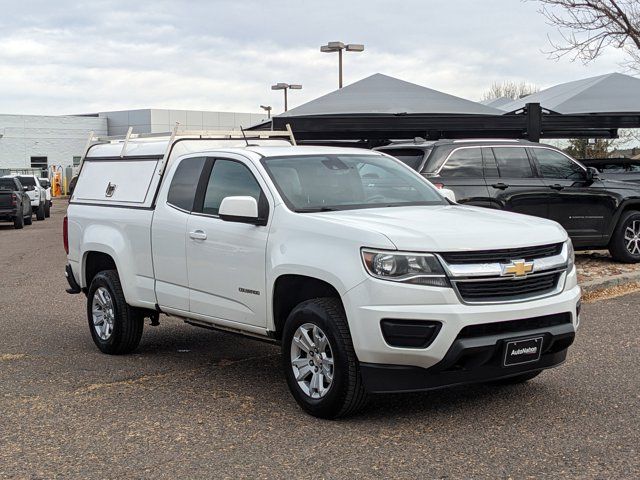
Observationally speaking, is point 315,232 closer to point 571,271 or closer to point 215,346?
point 571,271

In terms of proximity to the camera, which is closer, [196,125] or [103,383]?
[103,383]

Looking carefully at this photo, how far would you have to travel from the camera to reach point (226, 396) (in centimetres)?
647

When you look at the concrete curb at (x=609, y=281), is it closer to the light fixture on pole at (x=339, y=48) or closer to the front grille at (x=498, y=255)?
the front grille at (x=498, y=255)

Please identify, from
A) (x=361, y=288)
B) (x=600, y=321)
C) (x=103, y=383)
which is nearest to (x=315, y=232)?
(x=361, y=288)

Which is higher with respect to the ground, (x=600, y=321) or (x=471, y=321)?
(x=471, y=321)

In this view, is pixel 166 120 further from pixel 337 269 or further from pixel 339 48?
pixel 337 269

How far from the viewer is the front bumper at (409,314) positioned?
206 inches

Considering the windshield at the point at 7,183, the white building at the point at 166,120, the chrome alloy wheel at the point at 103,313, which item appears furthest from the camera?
the white building at the point at 166,120

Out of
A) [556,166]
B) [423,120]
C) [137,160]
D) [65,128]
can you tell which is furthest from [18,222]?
[65,128]

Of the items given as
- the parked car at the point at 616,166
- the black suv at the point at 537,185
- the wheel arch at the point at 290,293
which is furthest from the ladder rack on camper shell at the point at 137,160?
the parked car at the point at 616,166

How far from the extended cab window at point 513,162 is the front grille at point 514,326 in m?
6.51

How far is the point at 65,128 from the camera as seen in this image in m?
67.3

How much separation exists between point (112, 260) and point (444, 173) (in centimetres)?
485

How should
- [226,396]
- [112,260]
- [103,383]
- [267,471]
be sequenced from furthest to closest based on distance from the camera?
[112,260], [103,383], [226,396], [267,471]
